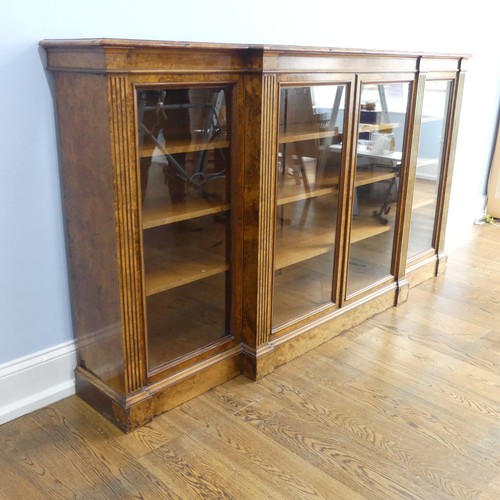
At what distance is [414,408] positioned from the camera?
1.96 m

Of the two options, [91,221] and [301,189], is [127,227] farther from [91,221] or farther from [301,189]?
[301,189]

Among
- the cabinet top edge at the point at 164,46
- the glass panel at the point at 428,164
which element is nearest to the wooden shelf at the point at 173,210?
A: the cabinet top edge at the point at 164,46

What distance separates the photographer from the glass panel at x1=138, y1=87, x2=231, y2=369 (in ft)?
5.62

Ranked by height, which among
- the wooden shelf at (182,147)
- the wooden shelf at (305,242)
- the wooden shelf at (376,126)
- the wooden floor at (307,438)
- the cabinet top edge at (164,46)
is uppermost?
the cabinet top edge at (164,46)

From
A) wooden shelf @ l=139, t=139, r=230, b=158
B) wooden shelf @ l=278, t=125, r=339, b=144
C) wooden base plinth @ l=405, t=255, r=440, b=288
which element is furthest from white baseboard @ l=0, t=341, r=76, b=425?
wooden base plinth @ l=405, t=255, r=440, b=288

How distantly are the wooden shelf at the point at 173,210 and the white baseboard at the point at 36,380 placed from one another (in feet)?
1.92

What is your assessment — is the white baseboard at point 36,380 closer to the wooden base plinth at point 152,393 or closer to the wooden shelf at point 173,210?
the wooden base plinth at point 152,393

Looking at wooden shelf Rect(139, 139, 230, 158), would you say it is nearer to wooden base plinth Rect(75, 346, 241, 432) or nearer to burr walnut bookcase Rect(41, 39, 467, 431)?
burr walnut bookcase Rect(41, 39, 467, 431)

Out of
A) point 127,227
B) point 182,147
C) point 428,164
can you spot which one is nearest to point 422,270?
point 428,164

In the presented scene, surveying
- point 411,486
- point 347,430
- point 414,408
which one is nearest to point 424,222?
point 414,408

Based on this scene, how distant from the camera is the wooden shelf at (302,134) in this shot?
2027 mm

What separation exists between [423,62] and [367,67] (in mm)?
446

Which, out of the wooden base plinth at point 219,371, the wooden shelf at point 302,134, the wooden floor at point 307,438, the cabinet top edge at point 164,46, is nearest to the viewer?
the cabinet top edge at point 164,46

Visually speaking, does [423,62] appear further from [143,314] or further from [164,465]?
[164,465]
